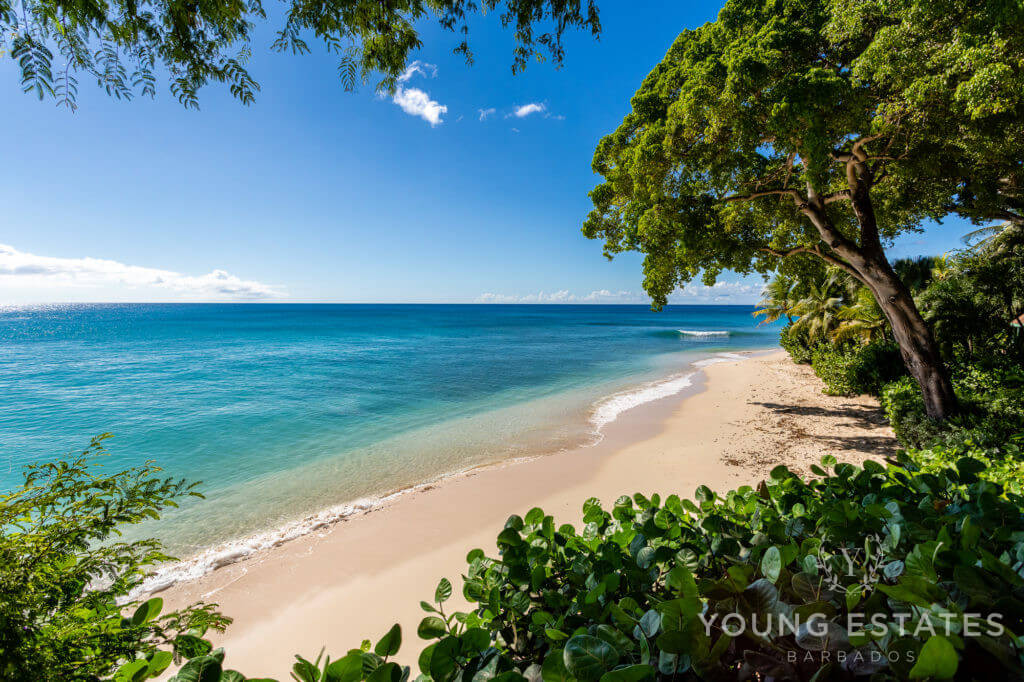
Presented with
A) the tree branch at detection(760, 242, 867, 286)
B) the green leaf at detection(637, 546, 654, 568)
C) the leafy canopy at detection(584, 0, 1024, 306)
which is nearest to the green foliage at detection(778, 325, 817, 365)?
the leafy canopy at detection(584, 0, 1024, 306)

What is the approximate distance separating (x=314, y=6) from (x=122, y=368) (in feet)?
112

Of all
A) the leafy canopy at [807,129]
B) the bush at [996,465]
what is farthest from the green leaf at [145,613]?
the leafy canopy at [807,129]

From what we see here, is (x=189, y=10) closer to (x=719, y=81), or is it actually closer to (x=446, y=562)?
(x=446, y=562)

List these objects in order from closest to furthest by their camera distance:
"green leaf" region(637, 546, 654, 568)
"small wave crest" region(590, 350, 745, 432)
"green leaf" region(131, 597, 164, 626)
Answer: "green leaf" region(131, 597, 164, 626) < "green leaf" region(637, 546, 654, 568) < "small wave crest" region(590, 350, 745, 432)

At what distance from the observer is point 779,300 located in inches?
902

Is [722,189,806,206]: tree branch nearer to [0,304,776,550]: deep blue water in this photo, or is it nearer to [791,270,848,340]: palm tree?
[0,304,776,550]: deep blue water

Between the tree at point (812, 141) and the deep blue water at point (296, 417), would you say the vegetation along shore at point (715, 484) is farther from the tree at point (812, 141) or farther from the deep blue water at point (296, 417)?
the deep blue water at point (296, 417)

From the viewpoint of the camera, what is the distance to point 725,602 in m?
1.04

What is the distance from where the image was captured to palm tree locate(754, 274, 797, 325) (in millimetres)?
20942

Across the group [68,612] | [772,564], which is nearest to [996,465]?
[772,564]

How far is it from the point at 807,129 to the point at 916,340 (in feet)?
16.6

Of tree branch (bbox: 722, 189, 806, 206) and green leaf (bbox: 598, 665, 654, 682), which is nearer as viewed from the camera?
green leaf (bbox: 598, 665, 654, 682)

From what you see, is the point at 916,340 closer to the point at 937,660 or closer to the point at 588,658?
the point at 937,660

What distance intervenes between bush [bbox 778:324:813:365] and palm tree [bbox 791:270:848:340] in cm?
92
